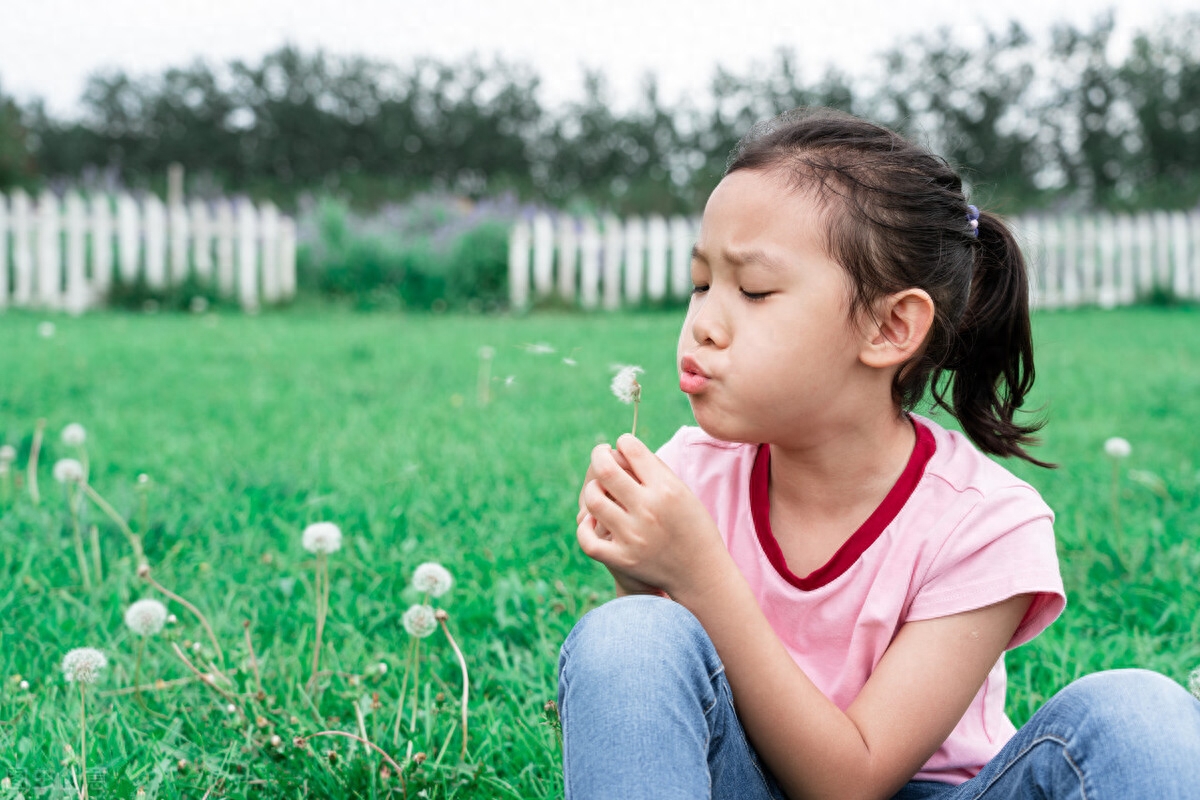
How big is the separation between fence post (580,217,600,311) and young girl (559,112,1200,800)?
8.53 m

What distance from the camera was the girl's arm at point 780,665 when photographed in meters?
1.15

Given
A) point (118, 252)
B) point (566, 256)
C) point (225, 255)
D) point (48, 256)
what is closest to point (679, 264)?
point (566, 256)

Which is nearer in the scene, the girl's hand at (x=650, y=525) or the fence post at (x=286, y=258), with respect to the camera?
the girl's hand at (x=650, y=525)

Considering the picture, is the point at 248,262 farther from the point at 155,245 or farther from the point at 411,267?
the point at 411,267

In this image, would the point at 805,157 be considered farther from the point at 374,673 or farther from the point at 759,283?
the point at 374,673

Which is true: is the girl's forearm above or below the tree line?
below

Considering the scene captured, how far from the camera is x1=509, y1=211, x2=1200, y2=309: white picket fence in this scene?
9.70 meters

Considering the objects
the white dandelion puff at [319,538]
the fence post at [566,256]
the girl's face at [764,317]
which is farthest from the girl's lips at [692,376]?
the fence post at [566,256]

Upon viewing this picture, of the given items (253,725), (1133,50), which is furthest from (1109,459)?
(1133,50)

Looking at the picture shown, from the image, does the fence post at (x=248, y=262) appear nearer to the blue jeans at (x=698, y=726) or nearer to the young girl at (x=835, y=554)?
the young girl at (x=835, y=554)

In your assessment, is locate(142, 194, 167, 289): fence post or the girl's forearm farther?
→ locate(142, 194, 167, 289): fence post

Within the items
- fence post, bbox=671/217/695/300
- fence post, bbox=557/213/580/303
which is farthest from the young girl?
fence post, bbox=671/217/695/300

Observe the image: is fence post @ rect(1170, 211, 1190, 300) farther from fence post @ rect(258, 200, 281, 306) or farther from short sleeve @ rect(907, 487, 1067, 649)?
short sleeve @ rect(907, 487, 1067, 649)

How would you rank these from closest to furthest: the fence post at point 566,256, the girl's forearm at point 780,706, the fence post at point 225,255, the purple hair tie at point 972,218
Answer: the girl's forearm at point 780,706 < the purple hair tie at point 972,218 < the fence post at point 225,255 < the fence post at point 566,256
